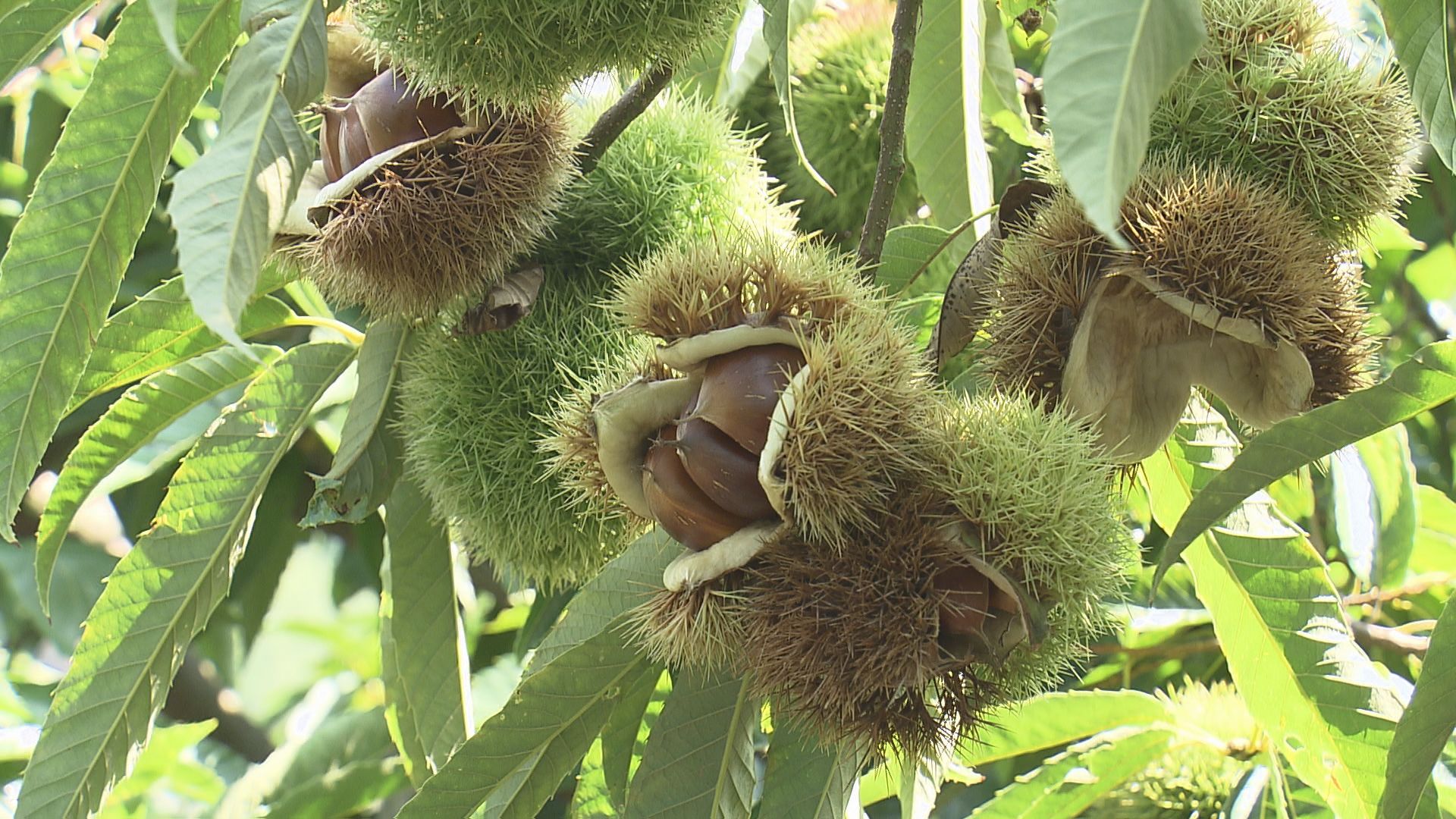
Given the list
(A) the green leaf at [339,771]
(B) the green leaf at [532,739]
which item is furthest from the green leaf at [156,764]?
(B) the green leaf at [532,739]

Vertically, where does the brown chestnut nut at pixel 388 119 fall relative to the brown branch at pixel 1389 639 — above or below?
above

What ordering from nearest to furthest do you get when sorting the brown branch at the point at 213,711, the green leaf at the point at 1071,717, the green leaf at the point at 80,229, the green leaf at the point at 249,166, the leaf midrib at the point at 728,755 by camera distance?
1. the green leaf at the point at 249,166
2. the green leaf at the point at 80,229
3. the leaf midrib at the point at 728,755
4. the green leaf at the point at 1071,717
5. the brown branch at the point at 213,711

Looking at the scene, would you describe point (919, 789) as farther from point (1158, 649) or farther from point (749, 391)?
point (1158, 649)

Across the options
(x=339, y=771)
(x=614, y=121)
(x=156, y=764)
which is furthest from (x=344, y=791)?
(x=614, y=121)

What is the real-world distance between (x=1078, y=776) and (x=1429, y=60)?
105cm

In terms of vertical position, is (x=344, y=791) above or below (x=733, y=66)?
below

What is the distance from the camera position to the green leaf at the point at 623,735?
1271 mm

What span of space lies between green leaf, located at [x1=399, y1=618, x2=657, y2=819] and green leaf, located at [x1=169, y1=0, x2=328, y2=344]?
50cm

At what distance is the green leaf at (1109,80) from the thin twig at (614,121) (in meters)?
0.66

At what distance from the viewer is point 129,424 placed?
58.1 inches

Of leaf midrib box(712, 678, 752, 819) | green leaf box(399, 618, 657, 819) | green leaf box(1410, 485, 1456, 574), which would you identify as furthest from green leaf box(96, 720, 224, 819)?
green leaf box(1410, 485, 1456, 574)

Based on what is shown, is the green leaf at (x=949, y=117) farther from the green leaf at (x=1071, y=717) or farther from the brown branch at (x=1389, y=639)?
the brown branch at (x=1389, y=639)

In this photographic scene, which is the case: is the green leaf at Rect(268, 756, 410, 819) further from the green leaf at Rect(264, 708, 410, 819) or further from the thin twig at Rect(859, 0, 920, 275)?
the thin twig at Rect(859, 0, 920, 275)

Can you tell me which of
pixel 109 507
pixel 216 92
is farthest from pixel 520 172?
pixel 109 507
